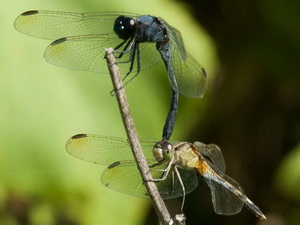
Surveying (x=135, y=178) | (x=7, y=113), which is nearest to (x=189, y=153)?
(x=135, y=178)

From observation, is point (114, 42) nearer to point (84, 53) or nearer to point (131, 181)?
point (84, 53)

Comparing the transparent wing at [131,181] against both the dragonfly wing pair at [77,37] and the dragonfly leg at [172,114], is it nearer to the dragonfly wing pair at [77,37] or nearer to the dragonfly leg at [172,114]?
the dragonfly leg at [172,114]

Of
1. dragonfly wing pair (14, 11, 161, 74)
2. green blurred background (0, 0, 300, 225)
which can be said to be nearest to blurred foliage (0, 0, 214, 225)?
green blurred background (0, 0, 300, 225)

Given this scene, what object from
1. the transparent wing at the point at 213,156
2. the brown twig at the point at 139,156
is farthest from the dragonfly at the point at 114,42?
the brown twig at the point at 139,156

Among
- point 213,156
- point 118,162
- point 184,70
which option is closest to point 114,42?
point 184,70

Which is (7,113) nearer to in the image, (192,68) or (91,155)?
(91,155)

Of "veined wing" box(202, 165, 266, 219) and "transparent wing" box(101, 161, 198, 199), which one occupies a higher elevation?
"transparent wing" box(101, 161, 198, 199)

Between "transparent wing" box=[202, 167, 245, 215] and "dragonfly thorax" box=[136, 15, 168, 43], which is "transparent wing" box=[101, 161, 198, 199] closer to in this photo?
"transparent wing" box=[202, 167, 245, 215]
